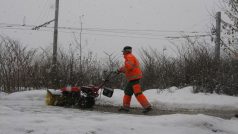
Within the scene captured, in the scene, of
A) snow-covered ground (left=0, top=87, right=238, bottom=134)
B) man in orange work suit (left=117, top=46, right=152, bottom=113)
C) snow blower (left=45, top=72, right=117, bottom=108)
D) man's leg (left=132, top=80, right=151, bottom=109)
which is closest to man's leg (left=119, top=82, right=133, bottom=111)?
man in orange work suit (left=117, top=46, right=152, bottom=113)

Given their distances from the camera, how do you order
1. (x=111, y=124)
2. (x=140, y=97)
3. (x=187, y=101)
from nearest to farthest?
(x=111, y=124) < (x=140, y=97) < (x=187, y=101)

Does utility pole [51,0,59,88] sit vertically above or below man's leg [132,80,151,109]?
above

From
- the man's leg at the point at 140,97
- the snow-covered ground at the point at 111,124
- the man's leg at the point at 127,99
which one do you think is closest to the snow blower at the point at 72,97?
the man's leg at the point at 127,99

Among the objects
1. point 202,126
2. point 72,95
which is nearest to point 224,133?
point 202,126

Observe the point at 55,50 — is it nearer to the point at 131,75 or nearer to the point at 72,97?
the point at 72,97

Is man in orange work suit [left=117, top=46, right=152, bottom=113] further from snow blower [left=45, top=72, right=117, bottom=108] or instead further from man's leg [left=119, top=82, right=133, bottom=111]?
snow blower [left=45, top=72, right=117, bottom=108]

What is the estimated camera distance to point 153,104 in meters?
12.7

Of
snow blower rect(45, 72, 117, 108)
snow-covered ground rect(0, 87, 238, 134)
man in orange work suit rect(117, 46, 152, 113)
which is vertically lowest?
snow-covered ground rect(0, 87, 238, 134)

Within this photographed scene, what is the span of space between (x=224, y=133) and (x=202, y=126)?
417mm

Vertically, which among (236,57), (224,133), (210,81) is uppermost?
(236,57)

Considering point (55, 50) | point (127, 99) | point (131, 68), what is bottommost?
point (127, 99)

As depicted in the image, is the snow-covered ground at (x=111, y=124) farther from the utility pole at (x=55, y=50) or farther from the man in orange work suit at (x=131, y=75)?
the utility pole at (x=55, y=50)

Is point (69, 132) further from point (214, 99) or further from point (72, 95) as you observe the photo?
point (214, 99)

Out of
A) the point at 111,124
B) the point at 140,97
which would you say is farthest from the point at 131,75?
the point at 111,124
